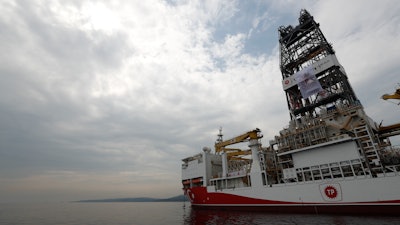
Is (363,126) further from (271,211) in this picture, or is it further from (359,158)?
(271,211)

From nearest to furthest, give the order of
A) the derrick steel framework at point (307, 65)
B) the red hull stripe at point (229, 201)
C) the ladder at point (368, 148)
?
the red hull stripe at point (229, 201) < the ladder at point (368, 148) < the derrick steel framework at point (307, 65)

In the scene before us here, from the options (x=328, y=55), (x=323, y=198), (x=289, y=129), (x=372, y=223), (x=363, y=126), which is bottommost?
(x=372, y=223)

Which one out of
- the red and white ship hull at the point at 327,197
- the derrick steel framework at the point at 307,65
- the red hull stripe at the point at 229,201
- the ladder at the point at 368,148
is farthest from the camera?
the derrick steel framework at the point at 307,65

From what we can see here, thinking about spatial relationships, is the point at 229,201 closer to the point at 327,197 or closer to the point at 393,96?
the point at 327,197

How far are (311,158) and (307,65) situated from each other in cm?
1571

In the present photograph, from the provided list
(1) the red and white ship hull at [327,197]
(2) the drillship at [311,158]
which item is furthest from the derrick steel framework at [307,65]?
(1) the red and white ship hull at [327,197]

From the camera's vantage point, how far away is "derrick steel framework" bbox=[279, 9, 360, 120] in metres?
26.7

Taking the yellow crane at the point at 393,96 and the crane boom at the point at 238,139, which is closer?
the yellow crane at the point at 393,96

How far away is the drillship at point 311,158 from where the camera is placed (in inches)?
724

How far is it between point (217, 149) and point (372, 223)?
2159 centimetres

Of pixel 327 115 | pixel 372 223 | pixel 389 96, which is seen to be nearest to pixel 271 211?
pixel 372 223

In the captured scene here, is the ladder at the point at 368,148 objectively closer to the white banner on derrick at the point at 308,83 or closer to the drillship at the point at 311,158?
the drillship at the point at 311,158

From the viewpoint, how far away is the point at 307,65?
1233 inches

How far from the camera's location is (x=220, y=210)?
93.2 feet
